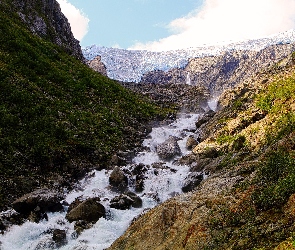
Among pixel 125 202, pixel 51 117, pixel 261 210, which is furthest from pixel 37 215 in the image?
pixel 261 210

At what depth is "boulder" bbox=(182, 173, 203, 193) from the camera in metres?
25.6

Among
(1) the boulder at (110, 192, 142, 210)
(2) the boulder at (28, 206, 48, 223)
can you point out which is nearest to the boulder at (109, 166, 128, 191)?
(1) the boulder at (110, 192, 142, 210)

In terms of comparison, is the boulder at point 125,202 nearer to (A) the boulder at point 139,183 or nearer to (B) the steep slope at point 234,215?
(A) the boulder at point 139,183

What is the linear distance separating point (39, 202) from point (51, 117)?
13.5 meters

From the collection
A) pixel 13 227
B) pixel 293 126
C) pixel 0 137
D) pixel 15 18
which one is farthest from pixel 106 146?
pixel 15 18

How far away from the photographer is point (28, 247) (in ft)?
62.2

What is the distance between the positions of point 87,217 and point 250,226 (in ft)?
44.9

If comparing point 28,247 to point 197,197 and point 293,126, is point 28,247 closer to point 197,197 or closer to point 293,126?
point 197,197

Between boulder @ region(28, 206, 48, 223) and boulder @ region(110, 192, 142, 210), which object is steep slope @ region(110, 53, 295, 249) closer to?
boulder @ region(28, 206, 48, 223)

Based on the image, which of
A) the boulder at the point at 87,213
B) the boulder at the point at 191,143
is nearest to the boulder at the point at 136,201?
the boulder at the point at 87,213

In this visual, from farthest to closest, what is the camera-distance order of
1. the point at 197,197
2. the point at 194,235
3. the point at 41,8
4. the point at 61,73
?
the point at 41,8, the point at 61,73, the point at 197,197, the point at 194,235

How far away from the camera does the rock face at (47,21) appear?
62.4 metres

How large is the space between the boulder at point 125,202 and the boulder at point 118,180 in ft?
10.7

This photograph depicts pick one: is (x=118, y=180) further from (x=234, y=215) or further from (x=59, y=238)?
(x=234, y=215)
